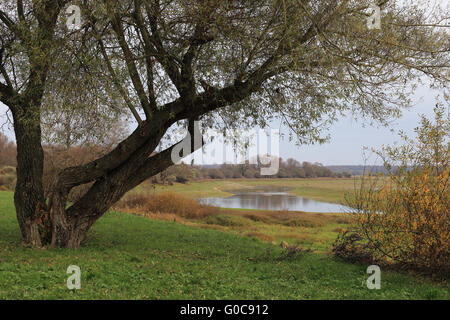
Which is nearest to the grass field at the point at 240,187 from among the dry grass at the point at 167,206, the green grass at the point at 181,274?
the dry grass at the point at 167,206

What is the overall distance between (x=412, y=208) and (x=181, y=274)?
20.1 ft

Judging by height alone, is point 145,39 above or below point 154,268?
above

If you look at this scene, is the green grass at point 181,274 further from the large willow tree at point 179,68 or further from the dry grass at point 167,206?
the dry grass at point 167,206

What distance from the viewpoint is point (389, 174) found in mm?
10812

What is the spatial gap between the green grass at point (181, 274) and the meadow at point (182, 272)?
0.02m

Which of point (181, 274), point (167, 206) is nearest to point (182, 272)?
point (181, 274)

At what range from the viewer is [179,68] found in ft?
36.7

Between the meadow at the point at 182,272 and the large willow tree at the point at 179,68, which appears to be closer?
the meadow at the point at 182,272

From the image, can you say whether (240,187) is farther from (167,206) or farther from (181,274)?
(181,274)

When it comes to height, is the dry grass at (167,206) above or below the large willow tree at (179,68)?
below

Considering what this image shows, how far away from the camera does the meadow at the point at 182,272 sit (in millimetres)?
7582
